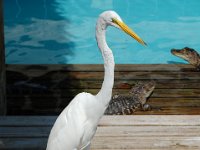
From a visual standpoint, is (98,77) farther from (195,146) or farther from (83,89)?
(195,146)

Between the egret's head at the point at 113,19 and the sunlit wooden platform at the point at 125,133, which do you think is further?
the sunlit wooden platform at the point at 125,133

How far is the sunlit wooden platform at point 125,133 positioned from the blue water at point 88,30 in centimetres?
372

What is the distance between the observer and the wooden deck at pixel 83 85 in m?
5.57

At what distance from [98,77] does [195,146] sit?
2.45 m

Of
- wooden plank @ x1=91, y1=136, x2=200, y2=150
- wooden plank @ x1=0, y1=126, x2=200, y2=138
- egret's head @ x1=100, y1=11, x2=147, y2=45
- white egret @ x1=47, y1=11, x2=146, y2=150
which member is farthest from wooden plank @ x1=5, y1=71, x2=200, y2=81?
egret's head @ x1=100, y1=11, x2=147, y2=45

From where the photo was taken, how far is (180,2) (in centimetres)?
1036

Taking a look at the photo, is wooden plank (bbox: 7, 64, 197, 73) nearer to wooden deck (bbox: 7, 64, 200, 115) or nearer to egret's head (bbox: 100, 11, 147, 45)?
wooden deck (bbox: 7, 64, 200, 115)

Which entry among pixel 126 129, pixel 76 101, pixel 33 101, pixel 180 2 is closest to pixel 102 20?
pixel 76 101

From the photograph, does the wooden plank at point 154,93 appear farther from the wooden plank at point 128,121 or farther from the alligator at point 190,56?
the wooden plank at point 128,121

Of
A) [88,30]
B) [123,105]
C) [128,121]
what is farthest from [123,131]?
[88,30]

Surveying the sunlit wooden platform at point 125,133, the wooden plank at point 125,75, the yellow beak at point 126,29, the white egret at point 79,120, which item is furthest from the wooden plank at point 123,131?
the wooden plank at point 125,75

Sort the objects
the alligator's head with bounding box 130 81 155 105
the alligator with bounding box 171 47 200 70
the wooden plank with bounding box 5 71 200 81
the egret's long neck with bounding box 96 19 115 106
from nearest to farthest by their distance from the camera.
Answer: the egret's long neck with bounding box 96 19 115 106
the alligator's head with bounding box 130 81 155 105
the wooden plank with bounding box 5 71 200 81
the alligator with bounding box 171 47 200 70

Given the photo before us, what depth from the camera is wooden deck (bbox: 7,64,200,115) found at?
557 cm

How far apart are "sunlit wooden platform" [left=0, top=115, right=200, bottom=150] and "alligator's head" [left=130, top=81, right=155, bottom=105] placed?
57.8 inches
